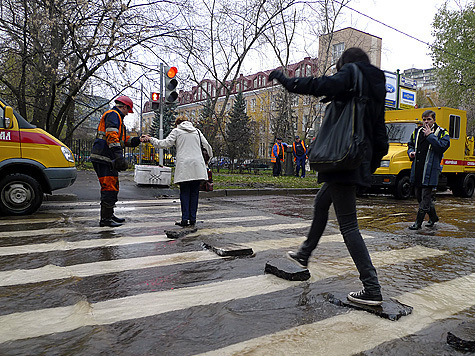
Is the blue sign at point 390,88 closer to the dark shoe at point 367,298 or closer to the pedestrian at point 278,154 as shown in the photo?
the pedestrian at point 278,154

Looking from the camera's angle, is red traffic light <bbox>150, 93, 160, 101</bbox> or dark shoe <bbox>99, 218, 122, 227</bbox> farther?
red traffic light <bbox>150, 93, 160, 101</bbox>

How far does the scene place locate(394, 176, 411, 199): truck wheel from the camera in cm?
1266

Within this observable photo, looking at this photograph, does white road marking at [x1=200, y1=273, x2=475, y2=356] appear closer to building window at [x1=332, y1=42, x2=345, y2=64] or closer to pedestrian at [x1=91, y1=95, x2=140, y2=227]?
pedestrian at [x1=91, y1=95, x2=140, y2=227]

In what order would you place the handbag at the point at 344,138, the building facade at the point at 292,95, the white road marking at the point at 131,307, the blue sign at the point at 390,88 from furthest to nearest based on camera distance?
the building facade at the point at 292,95, the blue sign at the point at 390,88, the handbag at the point at 344,138, the white road marking at the point at 131,307

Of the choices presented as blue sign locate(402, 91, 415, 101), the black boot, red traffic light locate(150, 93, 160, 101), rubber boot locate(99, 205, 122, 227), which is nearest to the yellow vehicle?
rubber boot locate(99, 205, 122, 227)

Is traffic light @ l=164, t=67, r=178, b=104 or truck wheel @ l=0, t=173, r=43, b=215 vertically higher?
traffic light @ l=164, t=67, r=178, b=104

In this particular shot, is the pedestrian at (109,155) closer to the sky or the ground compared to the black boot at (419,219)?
closer to the sky

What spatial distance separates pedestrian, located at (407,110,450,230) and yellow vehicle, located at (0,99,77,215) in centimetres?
658

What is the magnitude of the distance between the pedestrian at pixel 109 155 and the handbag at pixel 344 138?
3914mm

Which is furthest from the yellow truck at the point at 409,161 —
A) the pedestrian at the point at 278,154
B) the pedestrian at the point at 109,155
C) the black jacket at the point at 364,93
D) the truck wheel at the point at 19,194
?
the black jacket at the point at 364,93

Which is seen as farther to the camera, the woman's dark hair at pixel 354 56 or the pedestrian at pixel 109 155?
the pedestrian at pixel 109 155

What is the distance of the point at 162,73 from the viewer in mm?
12445

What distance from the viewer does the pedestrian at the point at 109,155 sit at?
6.19m

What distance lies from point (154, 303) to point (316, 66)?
84.7 feet
